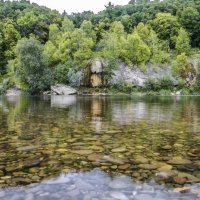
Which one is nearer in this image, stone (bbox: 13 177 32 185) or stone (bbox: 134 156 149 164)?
stone (bbox: 13 177 32 185)

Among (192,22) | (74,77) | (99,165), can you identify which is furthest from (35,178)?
(192,22)

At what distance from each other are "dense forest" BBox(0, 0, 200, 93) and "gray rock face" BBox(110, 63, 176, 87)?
5.69 feet

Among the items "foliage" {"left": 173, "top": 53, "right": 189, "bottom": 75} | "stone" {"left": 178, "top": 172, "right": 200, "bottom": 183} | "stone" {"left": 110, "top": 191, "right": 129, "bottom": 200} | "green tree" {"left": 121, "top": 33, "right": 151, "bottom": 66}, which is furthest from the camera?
"green tree" {"left": 121, "top": 33, "right": 151, "bottom": 66}

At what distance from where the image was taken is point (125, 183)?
5617mm

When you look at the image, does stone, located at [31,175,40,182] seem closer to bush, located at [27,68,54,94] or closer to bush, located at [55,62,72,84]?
bush, located at [27,68,54,94]

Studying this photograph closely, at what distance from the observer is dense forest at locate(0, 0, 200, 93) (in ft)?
233

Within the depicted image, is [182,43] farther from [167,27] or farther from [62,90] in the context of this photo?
[62,90]

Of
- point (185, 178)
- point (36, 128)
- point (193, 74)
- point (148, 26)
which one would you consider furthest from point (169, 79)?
point (185, 178)

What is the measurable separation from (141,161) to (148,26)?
9487cm

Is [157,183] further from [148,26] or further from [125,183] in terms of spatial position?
[148,26]

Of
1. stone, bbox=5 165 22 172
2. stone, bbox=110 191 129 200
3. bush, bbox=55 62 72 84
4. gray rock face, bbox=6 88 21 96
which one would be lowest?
stone, bbox=110 191 129 200

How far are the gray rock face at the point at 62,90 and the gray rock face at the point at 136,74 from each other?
11.2 metres

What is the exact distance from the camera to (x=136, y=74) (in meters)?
79.9

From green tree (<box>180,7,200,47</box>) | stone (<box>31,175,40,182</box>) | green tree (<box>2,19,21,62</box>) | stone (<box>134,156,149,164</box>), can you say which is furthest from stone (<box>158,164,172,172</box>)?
green tree (<box>2,19,21,62</box>)
